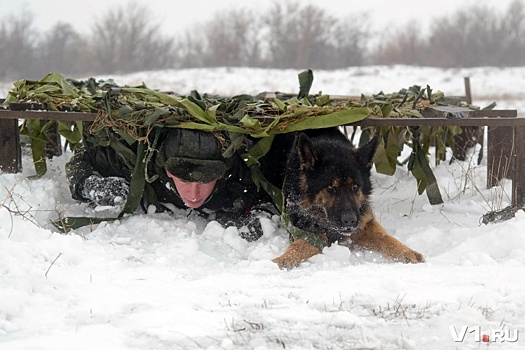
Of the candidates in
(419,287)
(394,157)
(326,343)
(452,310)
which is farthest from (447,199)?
(326,343)

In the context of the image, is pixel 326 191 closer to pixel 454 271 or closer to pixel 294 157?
pixel 294 157

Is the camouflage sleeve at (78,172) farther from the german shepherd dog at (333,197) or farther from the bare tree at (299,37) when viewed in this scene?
the bare tree at (299,37)

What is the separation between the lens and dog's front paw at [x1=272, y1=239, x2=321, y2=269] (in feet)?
13.0

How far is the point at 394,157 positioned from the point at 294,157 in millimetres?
1054

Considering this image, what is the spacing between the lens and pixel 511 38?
1903 inches

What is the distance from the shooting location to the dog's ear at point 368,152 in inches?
179

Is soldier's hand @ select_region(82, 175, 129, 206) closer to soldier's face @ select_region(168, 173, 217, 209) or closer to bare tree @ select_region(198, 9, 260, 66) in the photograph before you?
soldier's face @ select_region(168, 173, 217, 209)

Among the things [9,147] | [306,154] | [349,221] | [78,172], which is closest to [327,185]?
[306,154]

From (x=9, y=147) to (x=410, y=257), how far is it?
11.8 feet

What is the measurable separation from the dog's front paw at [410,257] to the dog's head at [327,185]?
382mm

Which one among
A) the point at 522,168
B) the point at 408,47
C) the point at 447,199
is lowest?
the point at 447,199

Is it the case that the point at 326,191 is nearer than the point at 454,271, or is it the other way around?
the point at 454,271

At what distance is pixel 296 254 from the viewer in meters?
4.08

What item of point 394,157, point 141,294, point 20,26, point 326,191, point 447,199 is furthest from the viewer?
point 20,26
